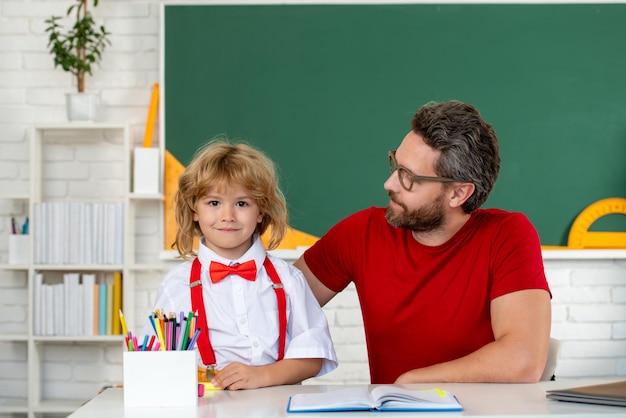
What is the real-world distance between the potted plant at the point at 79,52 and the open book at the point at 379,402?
2.33 meters

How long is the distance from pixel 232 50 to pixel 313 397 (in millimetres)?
2431

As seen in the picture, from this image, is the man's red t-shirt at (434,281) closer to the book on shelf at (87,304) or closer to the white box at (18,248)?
the book on shelf at (87,304)

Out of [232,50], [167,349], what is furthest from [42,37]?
[167,349]

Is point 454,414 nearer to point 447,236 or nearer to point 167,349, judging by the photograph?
point 167,349

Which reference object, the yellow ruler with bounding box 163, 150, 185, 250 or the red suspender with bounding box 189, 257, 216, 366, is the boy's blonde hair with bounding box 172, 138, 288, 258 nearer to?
the red suspender with bounding box 189, 257, 216, 366

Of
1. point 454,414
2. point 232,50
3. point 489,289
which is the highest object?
point 232,50

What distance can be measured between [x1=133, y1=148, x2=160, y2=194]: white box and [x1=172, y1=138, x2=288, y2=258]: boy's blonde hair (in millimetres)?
1393

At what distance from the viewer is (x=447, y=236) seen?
2227 millimetres

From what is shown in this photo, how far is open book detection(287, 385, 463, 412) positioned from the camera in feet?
4.65

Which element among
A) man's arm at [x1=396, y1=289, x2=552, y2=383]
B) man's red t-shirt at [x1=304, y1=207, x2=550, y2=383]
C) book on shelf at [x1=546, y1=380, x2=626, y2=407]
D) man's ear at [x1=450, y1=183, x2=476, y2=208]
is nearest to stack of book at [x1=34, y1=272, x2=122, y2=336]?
man's red t-shirt at [x1=304, y1=207, x2=550, y2=383]

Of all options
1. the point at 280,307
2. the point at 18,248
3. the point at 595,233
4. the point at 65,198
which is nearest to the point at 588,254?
the point at 595,233

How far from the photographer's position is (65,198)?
369 centimetres

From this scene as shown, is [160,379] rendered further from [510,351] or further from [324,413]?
[510,351]

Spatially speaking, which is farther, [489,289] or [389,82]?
[389,82]
